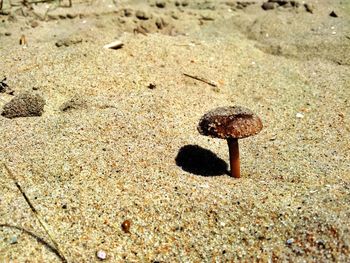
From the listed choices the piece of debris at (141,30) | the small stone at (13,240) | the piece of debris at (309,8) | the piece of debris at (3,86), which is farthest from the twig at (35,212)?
the piece of debris at (309,8)

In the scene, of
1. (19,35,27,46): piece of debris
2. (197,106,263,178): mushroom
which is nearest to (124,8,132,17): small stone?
(19,35,27,46): piece of debris

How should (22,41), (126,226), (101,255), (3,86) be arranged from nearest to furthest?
(101,255) < (126,226) < (3,86) < (22,41)

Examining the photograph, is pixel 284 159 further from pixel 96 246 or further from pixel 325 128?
pixel 96 246

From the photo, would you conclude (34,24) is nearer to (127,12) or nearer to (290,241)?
(127,12)

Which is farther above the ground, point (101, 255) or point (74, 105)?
point (74, 105)

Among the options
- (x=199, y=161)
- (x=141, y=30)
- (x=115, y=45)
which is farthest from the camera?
(x=141, y=30)

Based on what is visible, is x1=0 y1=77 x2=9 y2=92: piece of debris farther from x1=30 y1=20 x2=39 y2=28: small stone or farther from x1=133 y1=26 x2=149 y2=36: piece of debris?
x1=133 y1=26 x2=149 y2=36: piece of debris

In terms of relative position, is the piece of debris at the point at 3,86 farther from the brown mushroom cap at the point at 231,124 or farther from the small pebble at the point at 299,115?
the small pebble at the point at 299,115

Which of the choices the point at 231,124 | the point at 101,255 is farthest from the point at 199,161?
the point at 101,255

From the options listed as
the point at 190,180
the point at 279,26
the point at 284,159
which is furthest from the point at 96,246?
the point at 279,26
